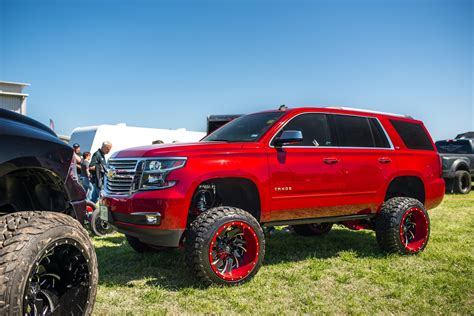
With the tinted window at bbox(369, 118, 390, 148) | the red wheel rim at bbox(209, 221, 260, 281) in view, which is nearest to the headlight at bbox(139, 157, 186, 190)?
the red wheel rim at bbox(209, 221, 260, 281)

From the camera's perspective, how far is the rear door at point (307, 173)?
4.46 metres

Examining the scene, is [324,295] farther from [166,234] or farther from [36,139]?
[36,139]

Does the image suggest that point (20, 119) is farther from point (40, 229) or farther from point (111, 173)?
point (111, 173)

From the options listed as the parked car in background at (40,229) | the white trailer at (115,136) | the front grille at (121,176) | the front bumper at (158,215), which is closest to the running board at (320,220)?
the front bumper at (158,215)

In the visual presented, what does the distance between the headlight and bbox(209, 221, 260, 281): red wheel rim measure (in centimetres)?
75

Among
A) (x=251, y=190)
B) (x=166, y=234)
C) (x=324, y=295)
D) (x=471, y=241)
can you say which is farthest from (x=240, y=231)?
(x=471, y=241)

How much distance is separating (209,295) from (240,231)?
0.73m

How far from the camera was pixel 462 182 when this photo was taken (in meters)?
13.9

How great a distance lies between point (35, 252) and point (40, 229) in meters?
0.14

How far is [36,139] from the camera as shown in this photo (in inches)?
94.7

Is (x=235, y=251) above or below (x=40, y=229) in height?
below

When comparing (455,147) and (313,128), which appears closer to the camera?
(313,128)

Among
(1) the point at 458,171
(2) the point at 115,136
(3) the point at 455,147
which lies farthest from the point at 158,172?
(3) the point at 455,147

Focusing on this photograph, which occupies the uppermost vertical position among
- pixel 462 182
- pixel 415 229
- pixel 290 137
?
pixel 290 137
